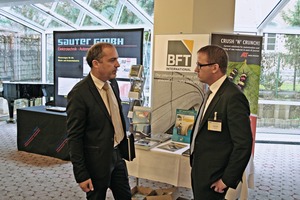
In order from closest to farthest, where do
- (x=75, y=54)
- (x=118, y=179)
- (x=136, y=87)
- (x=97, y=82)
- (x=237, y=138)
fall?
(x=237, y=138) → (x=97, y=82) → (x=118, y=179) → (x=136, y=87) → (x=75, y=54)

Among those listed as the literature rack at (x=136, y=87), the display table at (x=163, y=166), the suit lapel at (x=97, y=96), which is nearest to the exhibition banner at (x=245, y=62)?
the literature rack at (x=136, y=87)

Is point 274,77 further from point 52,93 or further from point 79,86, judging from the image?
point 79,86

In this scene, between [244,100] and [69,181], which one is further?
[69,181]

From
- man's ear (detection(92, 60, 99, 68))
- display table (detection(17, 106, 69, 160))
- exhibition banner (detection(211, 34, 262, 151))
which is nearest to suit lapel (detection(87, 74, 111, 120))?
man's ear (detection(92, 60, 99, 68))

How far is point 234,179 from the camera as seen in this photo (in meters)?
1.69

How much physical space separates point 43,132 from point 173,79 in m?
2.68

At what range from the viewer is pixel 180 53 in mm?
3424

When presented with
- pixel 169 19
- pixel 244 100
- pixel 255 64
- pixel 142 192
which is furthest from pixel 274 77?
pixel 244 100

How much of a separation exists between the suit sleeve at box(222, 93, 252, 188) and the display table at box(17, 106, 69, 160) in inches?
141

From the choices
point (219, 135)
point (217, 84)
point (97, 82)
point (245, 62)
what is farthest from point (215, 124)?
point (245, 62)

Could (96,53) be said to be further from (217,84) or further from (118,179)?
(118,179)

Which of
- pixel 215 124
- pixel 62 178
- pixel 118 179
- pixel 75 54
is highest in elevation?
pixel 75 54

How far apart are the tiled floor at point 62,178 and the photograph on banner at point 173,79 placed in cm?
88

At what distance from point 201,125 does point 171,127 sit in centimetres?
171
